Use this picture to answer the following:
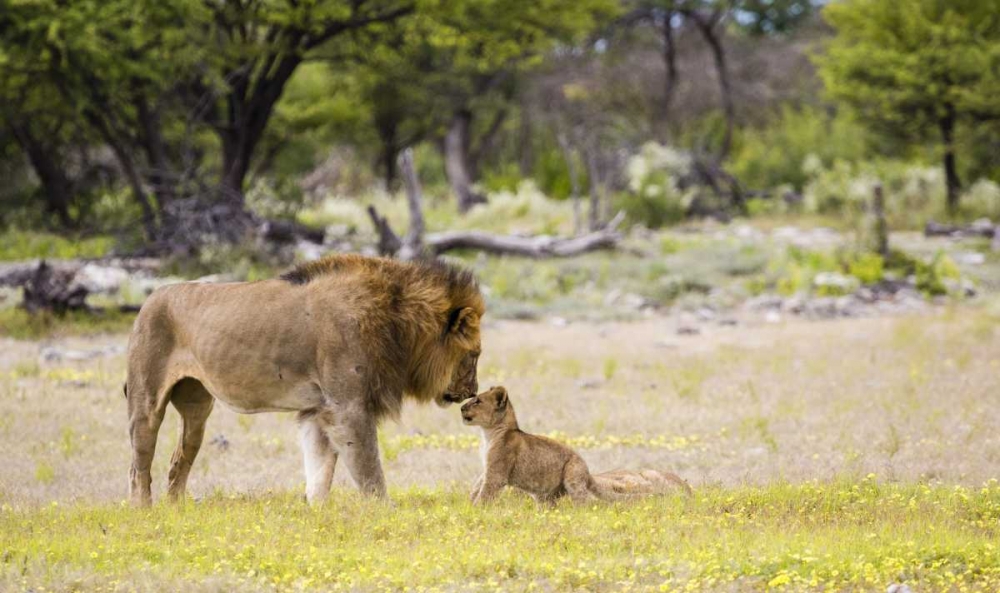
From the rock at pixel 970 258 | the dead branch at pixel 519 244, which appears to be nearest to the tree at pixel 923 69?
the rock at pixel 970 258

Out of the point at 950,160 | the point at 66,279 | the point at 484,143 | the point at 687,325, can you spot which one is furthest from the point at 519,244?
the point at 484,143

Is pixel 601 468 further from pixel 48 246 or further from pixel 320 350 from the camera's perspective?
pixel 48 246

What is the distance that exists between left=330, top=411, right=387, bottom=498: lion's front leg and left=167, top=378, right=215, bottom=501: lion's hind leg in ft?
3.90

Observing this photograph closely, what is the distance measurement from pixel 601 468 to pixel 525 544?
124 inches

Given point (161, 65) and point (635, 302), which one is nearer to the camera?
point (635, 302)

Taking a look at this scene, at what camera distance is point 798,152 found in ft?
123

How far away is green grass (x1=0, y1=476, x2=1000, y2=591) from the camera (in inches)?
235

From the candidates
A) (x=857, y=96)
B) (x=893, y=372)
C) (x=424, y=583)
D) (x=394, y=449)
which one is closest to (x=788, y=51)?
(x=857, y=96)

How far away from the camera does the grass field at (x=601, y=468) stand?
239 inches

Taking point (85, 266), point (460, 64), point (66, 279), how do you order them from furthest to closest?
point (460, 64)
point (85, 266)
point (66, 279)

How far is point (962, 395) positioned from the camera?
12094 millimetres

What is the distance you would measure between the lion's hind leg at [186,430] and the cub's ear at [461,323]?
5.56ft

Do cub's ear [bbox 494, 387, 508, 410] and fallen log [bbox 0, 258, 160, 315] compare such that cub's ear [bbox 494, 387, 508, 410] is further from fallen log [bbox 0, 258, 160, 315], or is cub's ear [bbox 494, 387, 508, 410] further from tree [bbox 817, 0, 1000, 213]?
tree [bbox 817, 0, 1000, 213]

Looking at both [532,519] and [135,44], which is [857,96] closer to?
[135,44]
